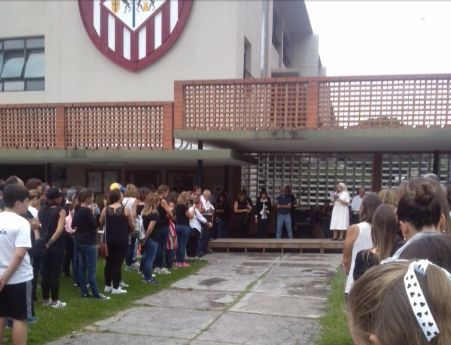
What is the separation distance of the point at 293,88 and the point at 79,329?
26.1 ft

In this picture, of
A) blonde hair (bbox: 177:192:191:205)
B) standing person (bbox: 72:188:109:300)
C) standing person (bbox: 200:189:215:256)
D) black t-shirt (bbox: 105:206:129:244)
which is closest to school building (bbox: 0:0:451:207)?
standing person (bbox: 200:189:215:256)

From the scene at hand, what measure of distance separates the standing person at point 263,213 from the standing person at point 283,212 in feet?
1.37

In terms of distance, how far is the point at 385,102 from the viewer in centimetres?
1094

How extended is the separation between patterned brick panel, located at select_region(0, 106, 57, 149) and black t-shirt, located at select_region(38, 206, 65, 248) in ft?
24.7

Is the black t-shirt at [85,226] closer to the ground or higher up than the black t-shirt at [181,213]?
higher up

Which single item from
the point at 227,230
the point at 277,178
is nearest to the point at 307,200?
the point at 277,178

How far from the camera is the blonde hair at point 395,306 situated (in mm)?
1089

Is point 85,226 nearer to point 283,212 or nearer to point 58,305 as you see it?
point 58,305

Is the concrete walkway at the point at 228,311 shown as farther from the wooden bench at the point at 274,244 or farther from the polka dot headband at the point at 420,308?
the polka dot headband at the point at 420,308

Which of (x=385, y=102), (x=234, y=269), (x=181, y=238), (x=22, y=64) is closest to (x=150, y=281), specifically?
(x=181, y=238)

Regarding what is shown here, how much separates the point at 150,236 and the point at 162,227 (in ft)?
1.88

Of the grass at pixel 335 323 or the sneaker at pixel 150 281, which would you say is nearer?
the grass at pixel 335 323

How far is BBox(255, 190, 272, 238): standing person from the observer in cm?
1365

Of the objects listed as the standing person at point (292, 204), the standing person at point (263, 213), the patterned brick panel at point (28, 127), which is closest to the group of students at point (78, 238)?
the standing person at point (263, 213)
